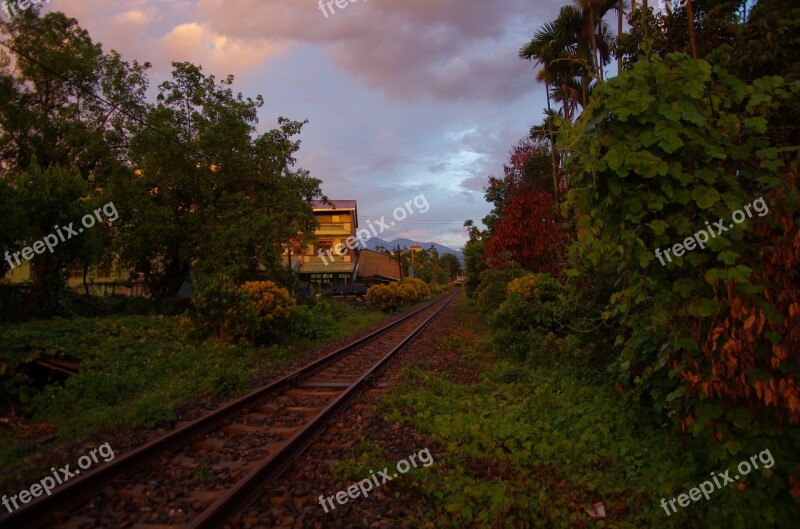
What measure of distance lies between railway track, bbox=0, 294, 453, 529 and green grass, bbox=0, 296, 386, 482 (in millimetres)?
934

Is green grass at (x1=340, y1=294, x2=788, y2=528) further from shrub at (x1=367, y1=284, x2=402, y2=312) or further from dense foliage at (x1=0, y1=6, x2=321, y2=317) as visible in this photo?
shrub at (x1=367, y1=284, x2=402, y2=312)

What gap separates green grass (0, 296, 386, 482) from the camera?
257 inches

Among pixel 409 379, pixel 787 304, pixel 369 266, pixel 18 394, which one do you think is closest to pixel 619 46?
pixel 409 379

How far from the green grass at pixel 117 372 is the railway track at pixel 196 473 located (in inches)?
36.8

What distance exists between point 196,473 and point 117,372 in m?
5.88

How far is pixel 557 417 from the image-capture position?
6.23 m

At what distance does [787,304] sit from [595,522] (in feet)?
7.56

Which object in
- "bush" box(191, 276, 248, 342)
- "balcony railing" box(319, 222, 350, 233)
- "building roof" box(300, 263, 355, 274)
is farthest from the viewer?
"balcony railing" box(319, 222, 350, 233)

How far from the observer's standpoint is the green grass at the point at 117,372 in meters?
6.53

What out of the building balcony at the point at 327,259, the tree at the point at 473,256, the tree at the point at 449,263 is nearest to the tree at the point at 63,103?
the tree at the point at 473,256

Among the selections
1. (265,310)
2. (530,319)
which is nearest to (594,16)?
(530,319)

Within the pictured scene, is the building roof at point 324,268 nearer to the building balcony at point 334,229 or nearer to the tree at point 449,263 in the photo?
the building balcony at point 334,229

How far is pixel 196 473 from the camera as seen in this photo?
4695 mm

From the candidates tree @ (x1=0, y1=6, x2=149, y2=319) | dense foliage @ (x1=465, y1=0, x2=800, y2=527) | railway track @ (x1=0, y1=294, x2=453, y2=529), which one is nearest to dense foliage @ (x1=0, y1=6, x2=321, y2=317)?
tree @ (x1=0, y1=6, x2=149, y2=319)
